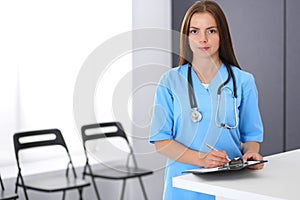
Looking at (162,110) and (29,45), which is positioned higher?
(29,45)

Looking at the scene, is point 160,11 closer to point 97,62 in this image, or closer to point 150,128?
point 150,128

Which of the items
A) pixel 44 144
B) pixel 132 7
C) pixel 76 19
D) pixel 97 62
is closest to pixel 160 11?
pixel 132 7

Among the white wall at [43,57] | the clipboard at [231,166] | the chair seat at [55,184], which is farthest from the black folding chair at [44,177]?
the clipboard at [231,166]

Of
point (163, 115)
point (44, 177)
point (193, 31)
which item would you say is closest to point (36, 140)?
point (44, 177)

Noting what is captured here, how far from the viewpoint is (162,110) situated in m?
1.73

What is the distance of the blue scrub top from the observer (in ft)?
5.41

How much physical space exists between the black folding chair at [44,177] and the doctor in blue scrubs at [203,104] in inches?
50.1

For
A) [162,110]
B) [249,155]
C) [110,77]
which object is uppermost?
[110,77]

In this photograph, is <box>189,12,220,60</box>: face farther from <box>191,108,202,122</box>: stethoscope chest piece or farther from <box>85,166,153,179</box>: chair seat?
<box>85,166,153,179</box>: chair seat

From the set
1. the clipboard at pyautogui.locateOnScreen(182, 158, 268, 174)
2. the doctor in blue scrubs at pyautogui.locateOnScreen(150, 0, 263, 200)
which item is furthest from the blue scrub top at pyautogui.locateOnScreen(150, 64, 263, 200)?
the clipboard at pyautogui.locateOnScreen(182, 158, 268, 174)

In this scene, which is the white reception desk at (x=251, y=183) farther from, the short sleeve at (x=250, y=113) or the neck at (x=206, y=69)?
the neck at (x=206, y=69)

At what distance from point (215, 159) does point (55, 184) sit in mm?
1671

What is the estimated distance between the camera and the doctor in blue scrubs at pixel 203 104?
5.39 ft

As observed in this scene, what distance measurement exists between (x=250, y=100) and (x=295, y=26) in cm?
153
